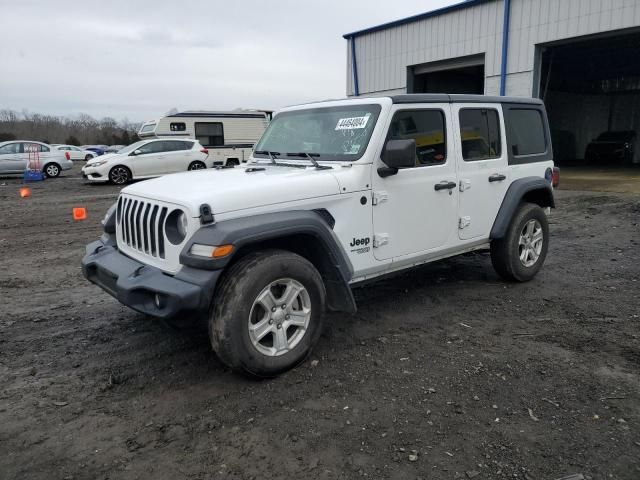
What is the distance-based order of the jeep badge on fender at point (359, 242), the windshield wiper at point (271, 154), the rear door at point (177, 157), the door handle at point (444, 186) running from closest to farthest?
the jeep badge on fender at point (359, 242) → the door handle at point (444, 186) → the windshield wiper at point (271, 154) → the rear door at point (177, 157)

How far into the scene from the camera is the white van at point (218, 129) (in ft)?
64.1

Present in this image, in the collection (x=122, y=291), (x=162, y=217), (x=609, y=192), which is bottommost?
(x=609, y=192)

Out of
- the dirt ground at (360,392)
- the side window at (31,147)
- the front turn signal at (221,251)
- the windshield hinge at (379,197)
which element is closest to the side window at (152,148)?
the side window at (31,147)

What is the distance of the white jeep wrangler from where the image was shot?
3164mm

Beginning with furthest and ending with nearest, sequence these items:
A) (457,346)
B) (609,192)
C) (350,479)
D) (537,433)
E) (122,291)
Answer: (609,192) < (457,346) < (122,291) < (537,433) < (350,479)

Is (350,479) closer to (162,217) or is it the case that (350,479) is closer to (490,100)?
(162,217)

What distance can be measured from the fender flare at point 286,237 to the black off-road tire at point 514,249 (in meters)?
2.29

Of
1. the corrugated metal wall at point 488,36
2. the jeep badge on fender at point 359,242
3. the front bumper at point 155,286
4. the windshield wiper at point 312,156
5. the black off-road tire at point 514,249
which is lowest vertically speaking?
the black off-road tire at point 514,249

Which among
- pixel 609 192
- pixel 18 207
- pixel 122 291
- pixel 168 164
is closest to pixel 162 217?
pixel 122 291

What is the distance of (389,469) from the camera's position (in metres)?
2.54

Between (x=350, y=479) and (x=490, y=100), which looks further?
(x=490, y=100)

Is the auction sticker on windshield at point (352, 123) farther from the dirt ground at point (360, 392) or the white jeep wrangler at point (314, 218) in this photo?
the dirt ground at point (360, 392)

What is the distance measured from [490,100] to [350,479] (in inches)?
156

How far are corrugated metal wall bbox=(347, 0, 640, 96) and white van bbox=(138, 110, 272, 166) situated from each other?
4.89 m
